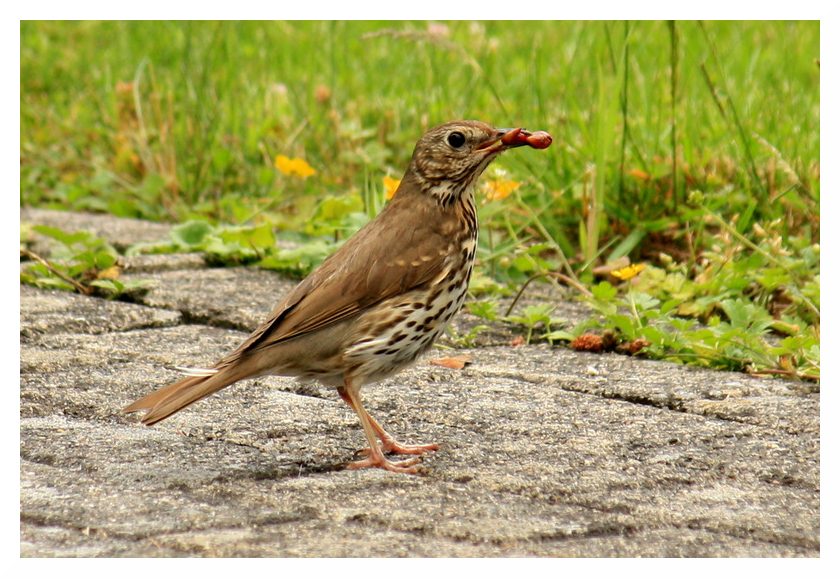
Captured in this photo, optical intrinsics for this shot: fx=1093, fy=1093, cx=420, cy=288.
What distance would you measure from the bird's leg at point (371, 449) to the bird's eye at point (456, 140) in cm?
88

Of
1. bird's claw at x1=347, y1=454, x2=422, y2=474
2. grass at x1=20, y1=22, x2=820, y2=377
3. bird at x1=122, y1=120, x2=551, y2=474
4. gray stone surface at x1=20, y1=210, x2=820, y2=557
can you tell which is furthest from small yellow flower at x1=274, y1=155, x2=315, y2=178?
bird's claw at x1=347, y1=454, x2=422, y2=474

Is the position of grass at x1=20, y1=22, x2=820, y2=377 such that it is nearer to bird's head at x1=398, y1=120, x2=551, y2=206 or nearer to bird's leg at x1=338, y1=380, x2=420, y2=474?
bird's head at x1=398, y1=120, x2=551, y2=206

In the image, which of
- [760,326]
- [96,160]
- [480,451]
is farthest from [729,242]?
[96,160]

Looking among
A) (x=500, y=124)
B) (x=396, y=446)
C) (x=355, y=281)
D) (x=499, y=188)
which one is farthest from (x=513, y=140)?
(x=500, y=124)

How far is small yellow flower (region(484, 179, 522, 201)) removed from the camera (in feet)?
15.3

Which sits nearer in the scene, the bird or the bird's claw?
the bird's claw

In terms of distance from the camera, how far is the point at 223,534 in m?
2.40

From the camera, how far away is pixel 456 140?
3570 millimetres

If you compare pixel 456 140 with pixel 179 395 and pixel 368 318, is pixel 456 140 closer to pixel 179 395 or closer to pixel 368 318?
pixel 368 318

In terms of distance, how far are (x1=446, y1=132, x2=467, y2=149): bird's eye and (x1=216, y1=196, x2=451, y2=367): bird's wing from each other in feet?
1.12

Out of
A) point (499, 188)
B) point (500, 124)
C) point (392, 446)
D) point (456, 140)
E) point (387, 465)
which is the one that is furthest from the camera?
point (500, 124)

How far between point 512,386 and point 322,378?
73 centimetres

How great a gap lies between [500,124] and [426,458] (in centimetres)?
371

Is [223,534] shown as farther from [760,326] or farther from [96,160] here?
[96,160]
